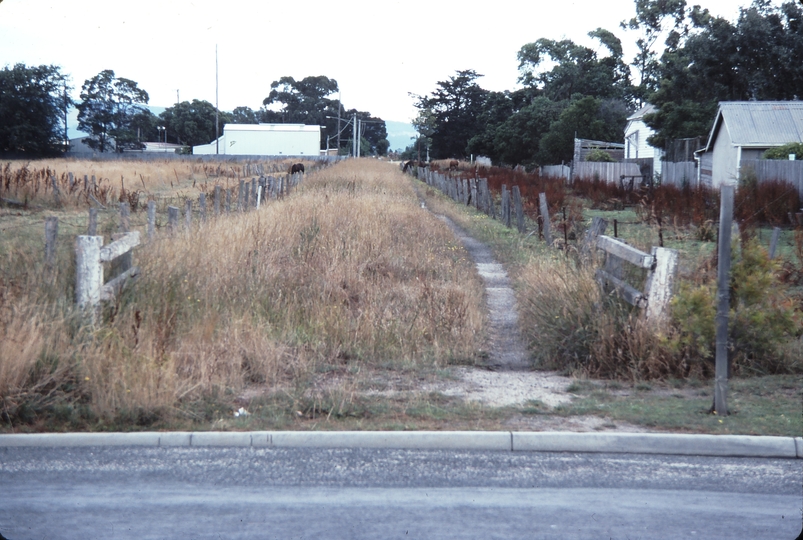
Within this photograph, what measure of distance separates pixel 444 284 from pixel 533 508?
730 cm

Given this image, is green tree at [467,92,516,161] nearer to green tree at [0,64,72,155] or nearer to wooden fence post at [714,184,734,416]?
green tree at [0,64,72,155]

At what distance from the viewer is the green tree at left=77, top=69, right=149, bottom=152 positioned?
3403 centimetres

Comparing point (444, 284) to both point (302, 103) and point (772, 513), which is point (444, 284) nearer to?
point (772, 513)

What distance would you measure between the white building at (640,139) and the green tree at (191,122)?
4422 centimetres

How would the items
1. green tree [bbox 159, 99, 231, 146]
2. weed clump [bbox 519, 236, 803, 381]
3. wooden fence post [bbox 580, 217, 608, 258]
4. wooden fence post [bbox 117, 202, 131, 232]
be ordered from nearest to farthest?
weed clump [bbox 519, 236, 803, 381] < wooden fence post [bbox 117, 202, 131, 232] < wooden fence post [bbox 580, 217, 608, 258] < green tree [bbox 159, 99, 231, 146]

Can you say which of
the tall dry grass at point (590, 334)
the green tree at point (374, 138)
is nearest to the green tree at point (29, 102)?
the tall dry grass at point (590, 334)

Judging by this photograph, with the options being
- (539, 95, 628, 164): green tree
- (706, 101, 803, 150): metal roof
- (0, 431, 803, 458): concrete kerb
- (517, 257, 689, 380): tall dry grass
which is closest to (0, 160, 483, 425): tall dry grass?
(0, 431, 803, 458): concrete kerb

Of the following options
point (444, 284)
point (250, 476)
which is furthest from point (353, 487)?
point (444, 284)

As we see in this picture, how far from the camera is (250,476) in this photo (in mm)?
5207

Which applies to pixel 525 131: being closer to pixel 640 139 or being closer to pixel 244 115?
pixel 640 139

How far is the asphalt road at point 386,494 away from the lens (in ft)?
14.3

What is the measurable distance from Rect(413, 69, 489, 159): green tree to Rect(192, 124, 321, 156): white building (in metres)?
17.7

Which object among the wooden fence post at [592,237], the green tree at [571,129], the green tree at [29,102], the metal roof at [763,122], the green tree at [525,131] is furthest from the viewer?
the green tree at [525,131]

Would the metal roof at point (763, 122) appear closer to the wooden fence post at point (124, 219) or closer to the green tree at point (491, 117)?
the wooden fence post at point (124, 219)
